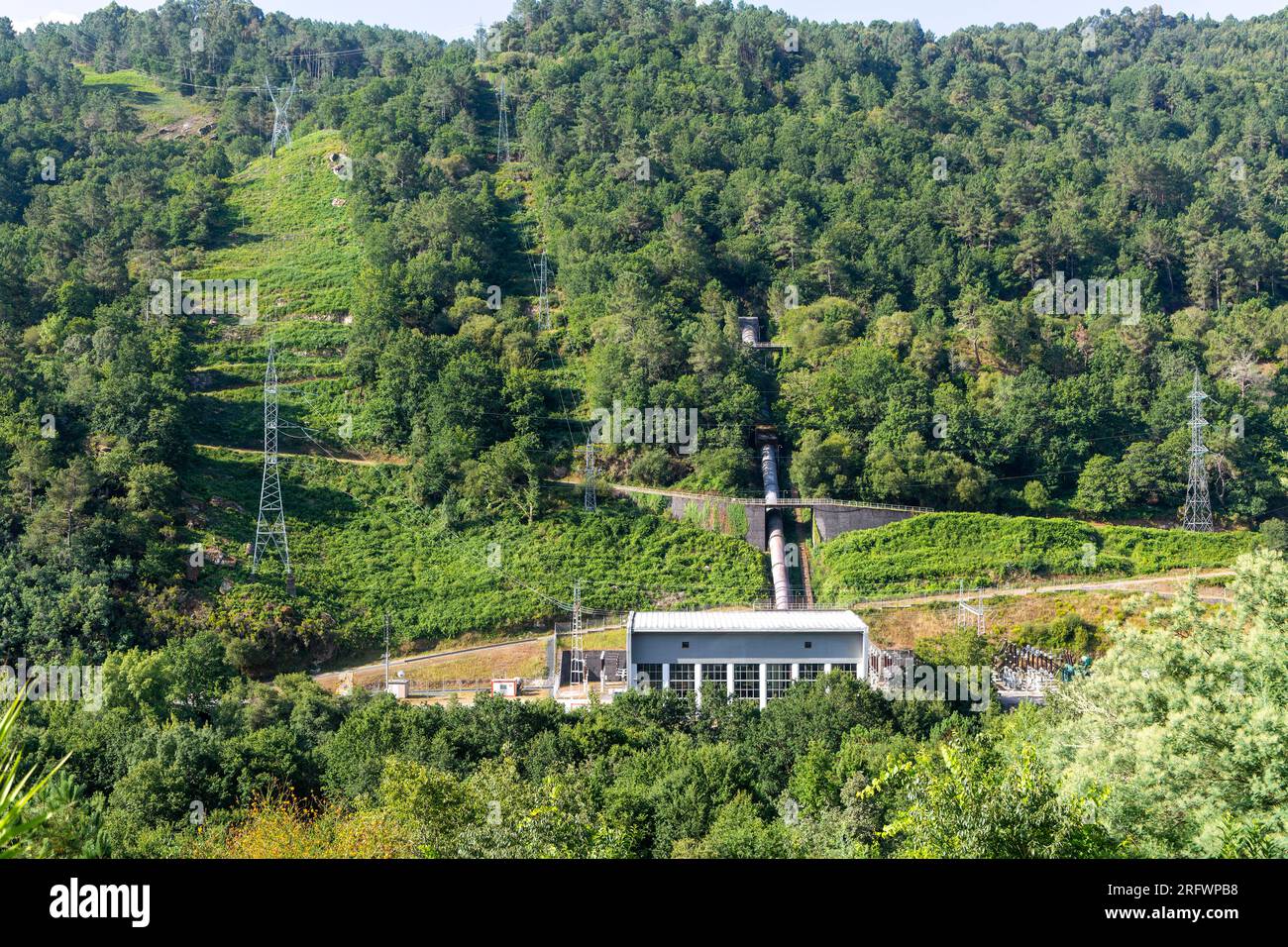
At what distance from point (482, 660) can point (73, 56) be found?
9299 cm

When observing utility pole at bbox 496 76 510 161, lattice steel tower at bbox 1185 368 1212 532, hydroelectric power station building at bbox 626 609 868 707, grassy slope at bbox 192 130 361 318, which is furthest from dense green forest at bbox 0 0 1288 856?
hydroelectric power station building at bbox 626 609 868 707

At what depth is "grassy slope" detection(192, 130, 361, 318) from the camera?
62219mm

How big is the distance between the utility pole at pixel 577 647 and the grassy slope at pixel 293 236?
27630mm

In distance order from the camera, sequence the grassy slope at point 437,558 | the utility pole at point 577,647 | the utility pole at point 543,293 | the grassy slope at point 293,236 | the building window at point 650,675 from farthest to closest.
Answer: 1. the grassy slope at point 293,236
2. the utility pole at point 543,293
3. the grassy slope at point 437,558
4. the utility pole at point 577,647
5. the building window at point 650,675

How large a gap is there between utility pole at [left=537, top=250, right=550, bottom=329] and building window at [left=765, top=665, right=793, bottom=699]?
27601mm

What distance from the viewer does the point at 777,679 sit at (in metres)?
36.2

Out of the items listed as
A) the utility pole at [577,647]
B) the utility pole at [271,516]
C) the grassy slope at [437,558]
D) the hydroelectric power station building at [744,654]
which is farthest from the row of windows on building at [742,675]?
the utility pole at [271,516]

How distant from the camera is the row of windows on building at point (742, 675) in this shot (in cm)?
3597

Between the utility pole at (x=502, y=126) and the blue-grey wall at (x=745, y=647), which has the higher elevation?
the utility pole at (x=502, y=126)

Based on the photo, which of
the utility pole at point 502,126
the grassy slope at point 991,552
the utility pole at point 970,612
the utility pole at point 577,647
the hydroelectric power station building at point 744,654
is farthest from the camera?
the utility pole at point 502,126

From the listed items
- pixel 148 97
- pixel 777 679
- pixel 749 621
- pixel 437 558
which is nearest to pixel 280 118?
pixel 148 97

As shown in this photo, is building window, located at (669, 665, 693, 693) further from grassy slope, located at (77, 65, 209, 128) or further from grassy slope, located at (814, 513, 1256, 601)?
grassy slope, located at (77, 65, 209, 128)

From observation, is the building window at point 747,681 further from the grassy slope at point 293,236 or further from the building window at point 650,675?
the grassy slope at point 293,236

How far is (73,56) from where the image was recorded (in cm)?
10419
